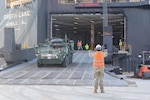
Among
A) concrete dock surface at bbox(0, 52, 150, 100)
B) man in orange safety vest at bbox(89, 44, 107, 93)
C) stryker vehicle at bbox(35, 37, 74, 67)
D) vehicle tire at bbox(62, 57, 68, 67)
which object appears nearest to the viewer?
concrete dock surface at bbox(0, 52, 150, 100)

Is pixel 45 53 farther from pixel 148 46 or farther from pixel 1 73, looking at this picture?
pixel 148 46

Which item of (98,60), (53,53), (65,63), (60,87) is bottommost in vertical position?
(60,87)

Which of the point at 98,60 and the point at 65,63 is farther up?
the point at 98,60

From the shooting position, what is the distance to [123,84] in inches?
678

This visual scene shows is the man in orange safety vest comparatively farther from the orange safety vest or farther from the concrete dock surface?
the concrete dock surface

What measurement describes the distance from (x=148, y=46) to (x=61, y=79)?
2706cm

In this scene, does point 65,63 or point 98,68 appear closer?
point 98,68

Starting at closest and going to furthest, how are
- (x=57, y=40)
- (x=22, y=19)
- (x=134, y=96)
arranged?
(x=134, y=96) → (x=57, y=40) → (x=22, y=19)

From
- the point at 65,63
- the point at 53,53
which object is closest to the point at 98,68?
the point at 53,53

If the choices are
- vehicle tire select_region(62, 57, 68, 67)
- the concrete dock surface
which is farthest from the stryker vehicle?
the concrete dock surface

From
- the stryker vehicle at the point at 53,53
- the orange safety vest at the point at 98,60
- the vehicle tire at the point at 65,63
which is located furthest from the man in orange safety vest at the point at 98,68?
the vehicle tire at the point at 65,63

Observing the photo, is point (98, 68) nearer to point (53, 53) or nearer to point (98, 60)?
point (98, 60)

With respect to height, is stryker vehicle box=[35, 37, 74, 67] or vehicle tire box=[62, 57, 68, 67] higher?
stryker vehicle box=[35, 37, 74, 67]

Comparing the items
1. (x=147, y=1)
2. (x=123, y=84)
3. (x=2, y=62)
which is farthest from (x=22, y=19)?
(x=123, y=84)
